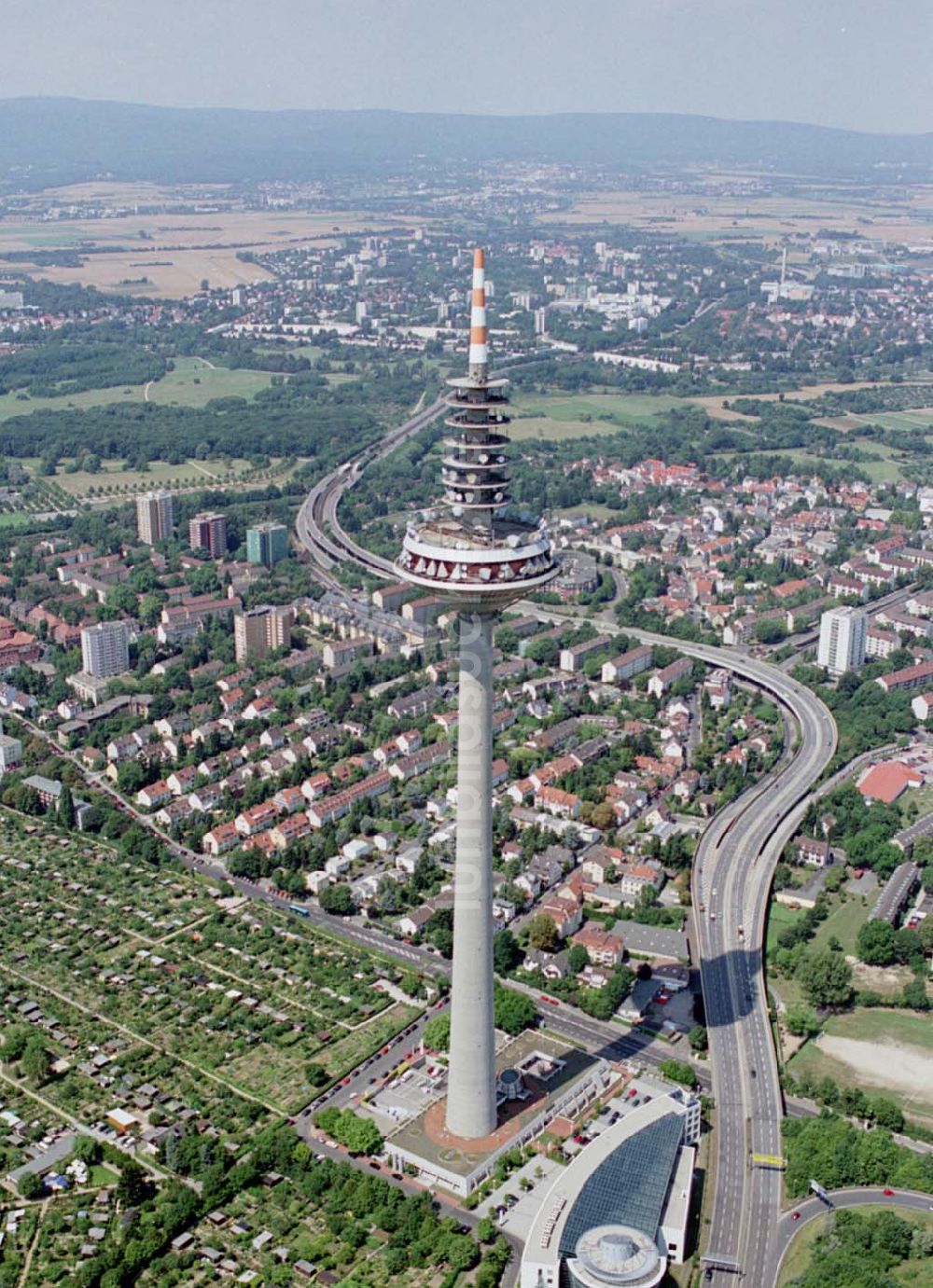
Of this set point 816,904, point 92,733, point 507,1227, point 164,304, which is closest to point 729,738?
point 816,904

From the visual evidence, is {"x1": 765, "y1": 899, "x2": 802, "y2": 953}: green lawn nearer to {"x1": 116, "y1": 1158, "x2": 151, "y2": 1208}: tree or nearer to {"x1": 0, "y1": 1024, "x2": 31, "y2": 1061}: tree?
{"x1": 116, "y1": 1158, "x2": 151, "y2": 1208}: tree

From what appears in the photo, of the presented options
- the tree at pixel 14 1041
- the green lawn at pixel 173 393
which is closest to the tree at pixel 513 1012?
the tree at pixel 14 1041

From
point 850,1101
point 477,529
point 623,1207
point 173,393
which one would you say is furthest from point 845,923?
point 173,393

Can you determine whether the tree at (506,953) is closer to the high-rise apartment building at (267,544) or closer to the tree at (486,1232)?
the tree at (486,1232)

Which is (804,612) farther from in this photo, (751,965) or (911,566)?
(751,965)

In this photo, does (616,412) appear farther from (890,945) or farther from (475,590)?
(475,590)

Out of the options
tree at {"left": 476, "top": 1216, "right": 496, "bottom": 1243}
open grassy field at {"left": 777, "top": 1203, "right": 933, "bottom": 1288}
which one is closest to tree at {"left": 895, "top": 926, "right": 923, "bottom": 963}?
open grassy field at {"left": 777, "top": 1203, "right": 933, "bottom": 1288}
